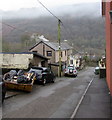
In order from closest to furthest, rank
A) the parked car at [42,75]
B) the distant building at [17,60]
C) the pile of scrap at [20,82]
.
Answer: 1. the pile of scrap at [20,82]
2. the parked car at [42,75]
3. the distant building at [17,60]

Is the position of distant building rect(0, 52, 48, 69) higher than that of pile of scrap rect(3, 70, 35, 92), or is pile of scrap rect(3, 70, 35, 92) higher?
distant building rect(0, 52, 48, 69)

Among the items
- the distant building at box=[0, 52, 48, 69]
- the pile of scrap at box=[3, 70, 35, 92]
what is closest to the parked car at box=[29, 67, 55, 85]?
the pile of scrap at box=[3, 70, 35, 92]

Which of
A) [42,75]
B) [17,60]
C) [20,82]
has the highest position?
[17,60]

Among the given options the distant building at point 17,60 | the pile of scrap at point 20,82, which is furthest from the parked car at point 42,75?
the distant building at point 17,60

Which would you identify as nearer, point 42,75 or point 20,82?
point 20,82

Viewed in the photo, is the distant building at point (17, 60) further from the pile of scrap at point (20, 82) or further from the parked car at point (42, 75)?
the pile of scrap at point (20, 82)

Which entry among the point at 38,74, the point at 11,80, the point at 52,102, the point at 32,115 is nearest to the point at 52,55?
the point at 38,74

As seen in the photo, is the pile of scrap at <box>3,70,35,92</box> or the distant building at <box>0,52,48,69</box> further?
the distant building at <box>0,52,48,69</box>

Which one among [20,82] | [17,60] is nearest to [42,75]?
[20,82]

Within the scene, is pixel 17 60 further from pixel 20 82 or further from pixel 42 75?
pixel 20 82

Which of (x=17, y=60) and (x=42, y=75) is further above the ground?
(x=17, y=60)

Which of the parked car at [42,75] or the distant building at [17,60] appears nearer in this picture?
the parked car at [42,75]

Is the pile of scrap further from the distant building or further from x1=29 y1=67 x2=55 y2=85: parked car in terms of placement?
the distant building

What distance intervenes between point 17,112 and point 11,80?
273 inches
